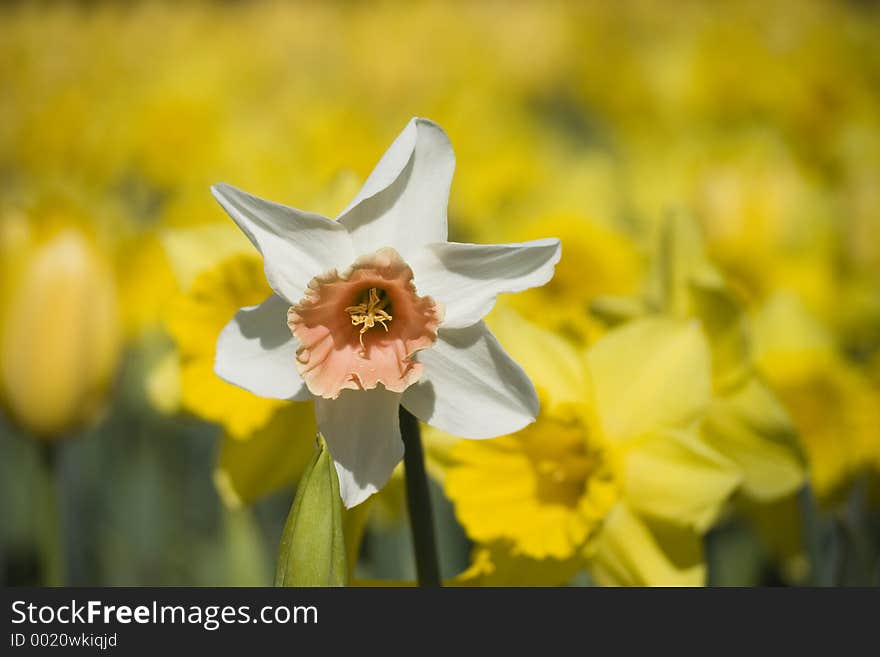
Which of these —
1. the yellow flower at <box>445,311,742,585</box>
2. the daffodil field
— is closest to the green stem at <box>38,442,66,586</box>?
the daffodil field

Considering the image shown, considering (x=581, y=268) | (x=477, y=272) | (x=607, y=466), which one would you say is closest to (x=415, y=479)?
(x=477, y=272)

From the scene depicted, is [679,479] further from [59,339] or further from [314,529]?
[59,339]

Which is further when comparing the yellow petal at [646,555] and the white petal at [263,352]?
the yellow petal at [646,555]

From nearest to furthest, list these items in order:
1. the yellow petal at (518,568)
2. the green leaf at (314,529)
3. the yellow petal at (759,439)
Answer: the green leaf at (314,529), the yellow petal at (518,568), the yellow petal at (759,439)

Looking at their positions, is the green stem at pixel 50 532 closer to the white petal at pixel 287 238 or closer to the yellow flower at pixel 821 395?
the white petal at pixel 287 238

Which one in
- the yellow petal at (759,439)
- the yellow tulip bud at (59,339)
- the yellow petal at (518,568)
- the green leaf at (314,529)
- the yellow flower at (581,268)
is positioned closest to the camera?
the green leaf at (314,529)

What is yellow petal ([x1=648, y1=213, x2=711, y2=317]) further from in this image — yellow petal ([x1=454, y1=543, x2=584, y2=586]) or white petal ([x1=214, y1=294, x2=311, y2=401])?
white petal ([x1=214, y1=294, x2=311, y2=401])

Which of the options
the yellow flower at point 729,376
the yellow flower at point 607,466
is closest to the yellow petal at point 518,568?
the yellow flower at point 607,466
